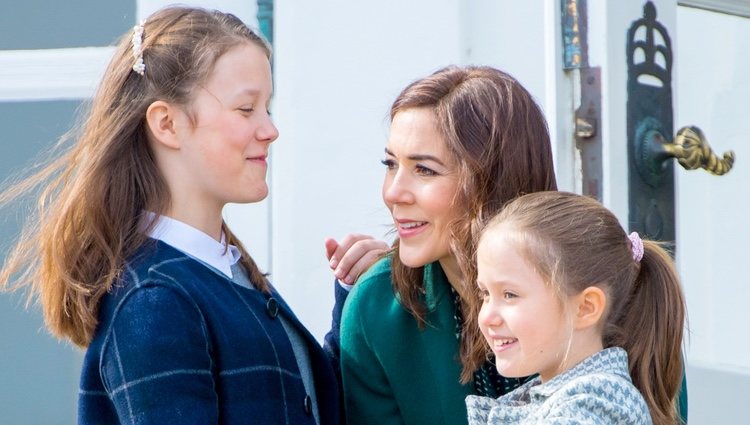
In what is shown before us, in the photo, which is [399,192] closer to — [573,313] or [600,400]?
[573,313]

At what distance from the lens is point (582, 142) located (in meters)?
2.60

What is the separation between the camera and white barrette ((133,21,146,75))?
2.03 metres

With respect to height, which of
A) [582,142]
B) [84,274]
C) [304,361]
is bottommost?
[304,361]

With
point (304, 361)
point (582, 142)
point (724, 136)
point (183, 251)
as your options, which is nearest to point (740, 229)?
point (724, 136)

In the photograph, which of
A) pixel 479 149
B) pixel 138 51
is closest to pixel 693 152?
pixel 479 149

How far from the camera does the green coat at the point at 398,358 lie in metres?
2.22

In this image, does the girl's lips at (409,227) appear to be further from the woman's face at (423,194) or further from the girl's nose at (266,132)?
the girl's nose at (266,132)

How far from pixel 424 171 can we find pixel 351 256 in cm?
26

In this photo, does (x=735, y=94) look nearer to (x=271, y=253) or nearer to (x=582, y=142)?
(x=582, y=142)

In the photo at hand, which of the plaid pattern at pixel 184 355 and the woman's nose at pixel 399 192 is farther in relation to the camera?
the woman's nose at pixel 399 192

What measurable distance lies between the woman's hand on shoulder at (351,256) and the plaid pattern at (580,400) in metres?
0.47

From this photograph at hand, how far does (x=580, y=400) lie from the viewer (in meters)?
1.78

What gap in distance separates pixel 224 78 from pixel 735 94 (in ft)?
4.68

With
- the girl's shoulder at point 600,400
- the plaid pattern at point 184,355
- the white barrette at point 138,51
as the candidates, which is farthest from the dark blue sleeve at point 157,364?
the girl's shoulder at point 600,400
